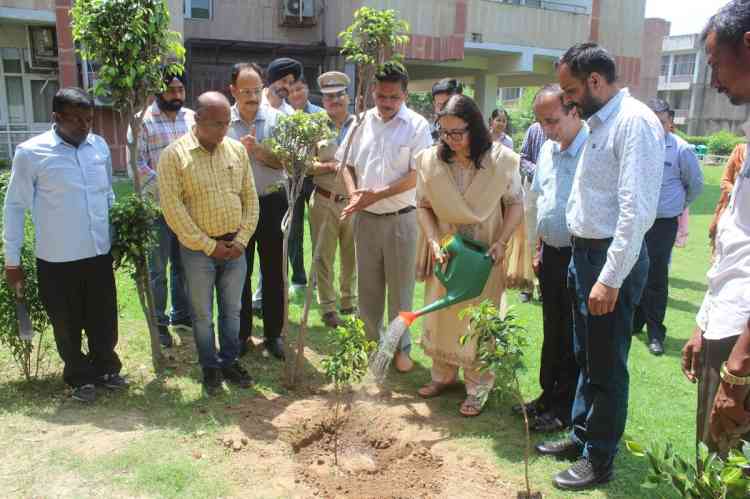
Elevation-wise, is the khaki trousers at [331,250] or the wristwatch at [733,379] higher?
the wristwatch at [733,379]

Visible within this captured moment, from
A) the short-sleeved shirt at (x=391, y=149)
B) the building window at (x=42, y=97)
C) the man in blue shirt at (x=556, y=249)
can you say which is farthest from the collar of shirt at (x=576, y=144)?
the building window at (x=42, y=97)

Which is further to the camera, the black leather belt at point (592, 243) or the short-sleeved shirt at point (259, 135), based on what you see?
the short-sleeved shirt at point (259, 135)

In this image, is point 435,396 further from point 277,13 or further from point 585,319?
point 277,13

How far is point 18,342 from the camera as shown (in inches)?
163

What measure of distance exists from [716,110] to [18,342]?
50104 millimetres

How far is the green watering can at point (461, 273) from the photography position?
3713mm

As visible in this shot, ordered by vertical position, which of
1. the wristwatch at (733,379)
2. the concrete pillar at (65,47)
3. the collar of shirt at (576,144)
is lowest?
the wristwatch at (733,379)

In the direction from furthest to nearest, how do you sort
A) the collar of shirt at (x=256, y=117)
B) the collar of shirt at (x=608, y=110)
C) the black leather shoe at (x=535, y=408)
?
the collar of shirt at (x=256, y=117) < the black leather shoe at (x=535, y=408) < the collar of shirt at (x=608, y=110)

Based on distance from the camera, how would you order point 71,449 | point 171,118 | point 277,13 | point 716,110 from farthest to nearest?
1. point 716,110
2. point 277,13
3. point 171,118
4. point 71,449

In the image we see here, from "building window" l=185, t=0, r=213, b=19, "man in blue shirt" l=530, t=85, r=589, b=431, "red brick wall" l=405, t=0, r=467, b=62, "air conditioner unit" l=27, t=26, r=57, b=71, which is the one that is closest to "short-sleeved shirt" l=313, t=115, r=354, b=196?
"man in blue shirt" l=530, t=85, r=589, b=431

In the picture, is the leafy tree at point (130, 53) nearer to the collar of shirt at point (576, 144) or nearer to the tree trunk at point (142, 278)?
the tree trunk at point (142, 278)

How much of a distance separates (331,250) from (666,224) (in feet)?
10.3

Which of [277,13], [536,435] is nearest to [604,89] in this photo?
[536,435]

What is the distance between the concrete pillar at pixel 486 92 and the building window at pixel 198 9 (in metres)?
9.68
